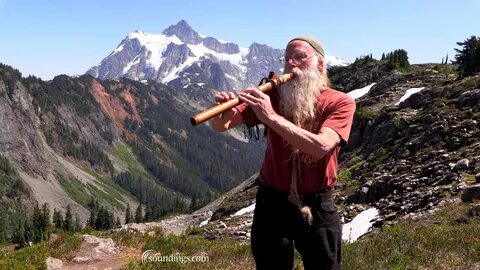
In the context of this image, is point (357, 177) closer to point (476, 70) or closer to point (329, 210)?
point (476, 70)

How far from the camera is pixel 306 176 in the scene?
5641 mm

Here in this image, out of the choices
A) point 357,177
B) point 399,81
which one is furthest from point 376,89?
point 357,177

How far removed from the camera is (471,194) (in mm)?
17969

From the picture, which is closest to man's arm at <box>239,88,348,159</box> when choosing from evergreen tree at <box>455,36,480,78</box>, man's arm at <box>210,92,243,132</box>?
man's arm at <box>210,92,243,132</box>

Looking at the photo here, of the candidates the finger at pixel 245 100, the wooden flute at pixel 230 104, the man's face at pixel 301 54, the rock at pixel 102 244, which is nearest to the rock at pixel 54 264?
the rock at pixel 102 244

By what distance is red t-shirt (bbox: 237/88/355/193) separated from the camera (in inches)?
217

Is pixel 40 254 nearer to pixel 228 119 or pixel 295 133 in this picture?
pixel 228 119

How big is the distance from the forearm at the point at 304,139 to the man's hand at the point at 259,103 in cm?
9

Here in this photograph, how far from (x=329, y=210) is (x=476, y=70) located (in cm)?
5482

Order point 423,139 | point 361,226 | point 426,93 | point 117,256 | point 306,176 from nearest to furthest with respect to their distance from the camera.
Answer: point 306,176
point 117,256
point 361,226
point 423,139
point 426,93

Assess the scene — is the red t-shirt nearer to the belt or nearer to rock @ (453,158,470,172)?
the belt

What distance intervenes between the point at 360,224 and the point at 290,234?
19.3 meters

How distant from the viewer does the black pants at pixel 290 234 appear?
569 cm

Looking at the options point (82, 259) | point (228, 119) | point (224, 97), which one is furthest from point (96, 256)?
point (224, 97)
